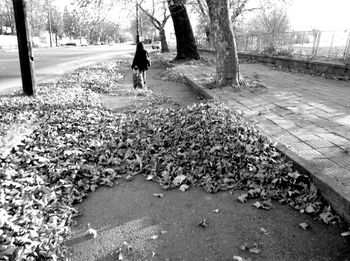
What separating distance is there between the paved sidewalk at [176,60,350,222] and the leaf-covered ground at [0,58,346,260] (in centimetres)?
23

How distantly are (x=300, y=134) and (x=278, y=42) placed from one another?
48.5 feet

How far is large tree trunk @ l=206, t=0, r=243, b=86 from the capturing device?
28.7 feet

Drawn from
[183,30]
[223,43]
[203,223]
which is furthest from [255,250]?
[183,30]

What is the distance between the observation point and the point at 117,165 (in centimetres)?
475

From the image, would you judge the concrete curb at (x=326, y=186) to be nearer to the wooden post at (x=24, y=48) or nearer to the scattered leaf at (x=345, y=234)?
the scattered leaf at (x=345, y=234)

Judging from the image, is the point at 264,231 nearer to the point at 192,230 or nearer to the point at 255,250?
the point at 255,250

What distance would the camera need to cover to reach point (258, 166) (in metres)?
4.09

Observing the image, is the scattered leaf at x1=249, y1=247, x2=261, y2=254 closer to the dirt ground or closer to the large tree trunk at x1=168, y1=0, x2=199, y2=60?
the dirt ground

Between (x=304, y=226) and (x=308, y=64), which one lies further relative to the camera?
(x=308, y=64)

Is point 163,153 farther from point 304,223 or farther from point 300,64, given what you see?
point 300,64

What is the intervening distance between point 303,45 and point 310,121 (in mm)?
10891

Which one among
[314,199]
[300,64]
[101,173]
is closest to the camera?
[314,199]

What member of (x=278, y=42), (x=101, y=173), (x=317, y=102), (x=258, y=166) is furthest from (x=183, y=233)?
(x=278, y=42)

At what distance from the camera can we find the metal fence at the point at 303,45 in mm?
12058
